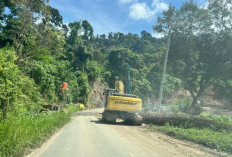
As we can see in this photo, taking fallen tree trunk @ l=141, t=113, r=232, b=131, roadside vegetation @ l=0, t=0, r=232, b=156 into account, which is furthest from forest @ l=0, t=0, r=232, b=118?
fallen tree trunk @ l=141, t=113, r=232, b=131

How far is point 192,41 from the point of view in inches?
1032

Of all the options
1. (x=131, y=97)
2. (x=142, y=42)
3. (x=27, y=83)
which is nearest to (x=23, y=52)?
(x=27, y=83)

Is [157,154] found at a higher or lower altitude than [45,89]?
lower

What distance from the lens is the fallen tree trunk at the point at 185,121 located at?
15212 millimetres

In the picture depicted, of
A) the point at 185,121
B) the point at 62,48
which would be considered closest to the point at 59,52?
the point at 62,48

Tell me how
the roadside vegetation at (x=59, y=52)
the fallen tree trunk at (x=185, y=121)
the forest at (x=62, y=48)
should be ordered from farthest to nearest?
1. the forest at (x=62, y=48)
2. the fallen tree trunk at (x=185, y=121)
3. the roadside vegetation at (x=59, y=52)

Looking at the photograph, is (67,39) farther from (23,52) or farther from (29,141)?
(29,141)

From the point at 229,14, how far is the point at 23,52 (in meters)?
22.5

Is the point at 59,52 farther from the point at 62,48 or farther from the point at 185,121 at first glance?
the point at 185,121

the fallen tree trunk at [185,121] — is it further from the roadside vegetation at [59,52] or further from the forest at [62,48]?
the forest at [62,48]

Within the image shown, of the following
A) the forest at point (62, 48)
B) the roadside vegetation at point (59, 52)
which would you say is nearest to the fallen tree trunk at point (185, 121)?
the roadside vegetation at point (59, 52)

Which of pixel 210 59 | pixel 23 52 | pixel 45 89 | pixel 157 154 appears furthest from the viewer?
pixel 45 89

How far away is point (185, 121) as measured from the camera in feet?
54.4

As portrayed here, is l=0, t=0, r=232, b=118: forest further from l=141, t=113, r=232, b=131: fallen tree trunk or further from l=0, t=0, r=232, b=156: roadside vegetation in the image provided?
l=141, t=113, r=232, b=131: fallen tree trunk
